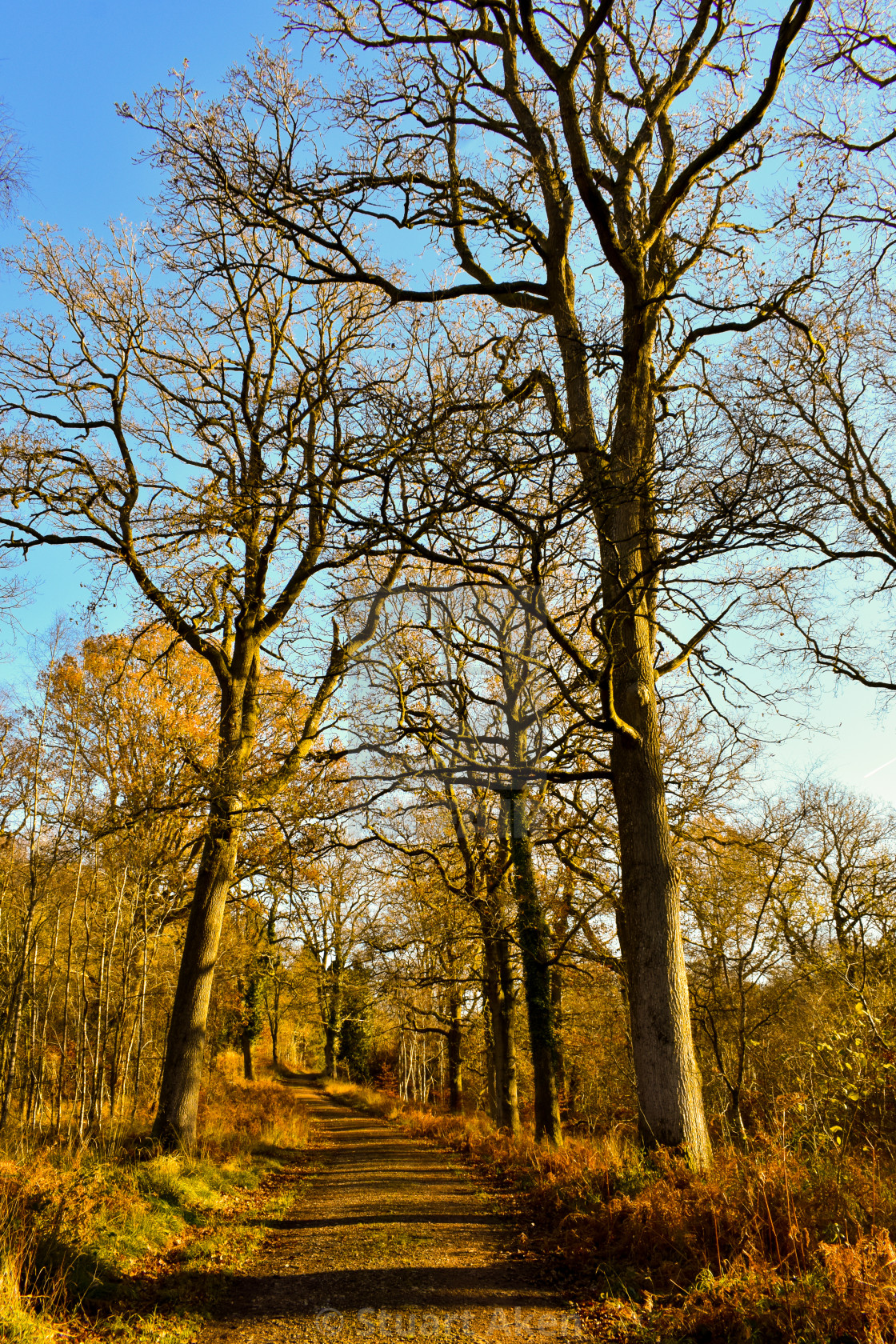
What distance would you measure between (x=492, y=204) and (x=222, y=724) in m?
7.76

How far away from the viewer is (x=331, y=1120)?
2189 centimetres

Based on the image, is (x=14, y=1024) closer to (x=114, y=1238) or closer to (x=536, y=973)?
(x=114, y=1238)

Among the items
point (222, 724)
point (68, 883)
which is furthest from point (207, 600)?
point (68, 883)

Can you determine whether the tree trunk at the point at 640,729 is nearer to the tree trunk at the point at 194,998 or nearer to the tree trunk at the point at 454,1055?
the tree trunk at the point at 194,998

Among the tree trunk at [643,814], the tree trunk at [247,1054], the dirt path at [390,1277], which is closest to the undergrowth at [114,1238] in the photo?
the dirt path at [390,1277]

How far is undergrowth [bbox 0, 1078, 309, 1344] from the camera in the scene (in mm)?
4527

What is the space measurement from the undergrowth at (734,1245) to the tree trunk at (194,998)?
15.6ft

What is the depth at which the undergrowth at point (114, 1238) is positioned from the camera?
14.9ft

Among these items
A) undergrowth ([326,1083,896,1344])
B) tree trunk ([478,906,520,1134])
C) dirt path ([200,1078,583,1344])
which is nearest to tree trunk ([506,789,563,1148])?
tree trunk ([478,906,520,1134])

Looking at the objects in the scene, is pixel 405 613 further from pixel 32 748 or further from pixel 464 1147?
pixel 464 1147

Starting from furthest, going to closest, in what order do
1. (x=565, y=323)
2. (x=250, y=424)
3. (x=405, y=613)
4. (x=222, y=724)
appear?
1. (x=222, y=724)
2. (x=250, y=424)
3. (x=405, y=613)
4. (x=565, y=323)

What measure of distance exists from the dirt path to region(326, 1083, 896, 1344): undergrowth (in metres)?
0.42

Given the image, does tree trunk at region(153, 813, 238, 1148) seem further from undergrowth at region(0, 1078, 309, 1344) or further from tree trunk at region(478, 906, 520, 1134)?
tree trunk at region(478, 906, 520, 1134)

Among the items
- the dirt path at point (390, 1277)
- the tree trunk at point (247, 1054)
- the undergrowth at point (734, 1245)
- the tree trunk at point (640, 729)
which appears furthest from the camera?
the tree trunk at point (247, 1054)
